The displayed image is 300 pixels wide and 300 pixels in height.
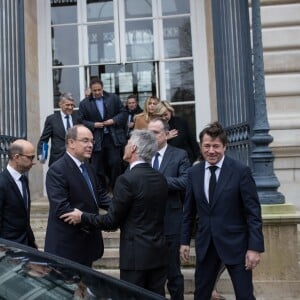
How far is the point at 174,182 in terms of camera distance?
17.7ft

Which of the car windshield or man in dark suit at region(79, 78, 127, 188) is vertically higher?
man in dark suit at region(79, 78, 127, 188)

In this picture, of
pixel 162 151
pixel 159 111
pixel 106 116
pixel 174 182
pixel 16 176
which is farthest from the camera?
pixel 106 116

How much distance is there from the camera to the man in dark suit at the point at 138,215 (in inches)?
165

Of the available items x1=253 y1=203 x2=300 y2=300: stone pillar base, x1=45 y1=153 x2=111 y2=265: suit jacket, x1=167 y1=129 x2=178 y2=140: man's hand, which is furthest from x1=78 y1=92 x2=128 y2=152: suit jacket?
x1=45 y1=153 x2=111 y2=265: suit jacket

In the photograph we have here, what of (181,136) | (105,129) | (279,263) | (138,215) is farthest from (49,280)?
(105,129)

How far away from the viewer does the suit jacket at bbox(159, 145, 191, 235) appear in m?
5.42

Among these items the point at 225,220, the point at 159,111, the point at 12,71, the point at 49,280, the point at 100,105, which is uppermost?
the point at 12,71

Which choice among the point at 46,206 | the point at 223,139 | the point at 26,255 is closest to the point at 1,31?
the point at 46,206

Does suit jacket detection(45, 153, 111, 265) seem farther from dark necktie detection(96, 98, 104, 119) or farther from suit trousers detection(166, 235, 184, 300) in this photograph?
dark necktie detection(96, 98, 104, 119)

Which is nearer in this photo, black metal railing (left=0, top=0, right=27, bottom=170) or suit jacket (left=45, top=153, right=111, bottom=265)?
suit jacket (left=45, top=153, right=111, bottom=265)

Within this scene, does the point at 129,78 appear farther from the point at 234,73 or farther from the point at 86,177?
the point at 86,177

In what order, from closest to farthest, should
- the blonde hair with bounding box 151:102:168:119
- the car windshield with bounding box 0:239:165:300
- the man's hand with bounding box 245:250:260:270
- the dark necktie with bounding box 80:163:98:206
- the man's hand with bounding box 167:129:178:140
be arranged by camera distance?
the car windshield with bounding box 0:239:165:300, the man's hand with bounding box 245:250:260:270, the dark necktie with bounding box 80:163:98:206, the man's hand with bounding box 167:129:178:140, the blonde hair with bounding box 151:102:168:119

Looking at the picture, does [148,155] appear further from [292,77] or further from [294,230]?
[292,77]

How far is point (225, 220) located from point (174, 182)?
1.02m
